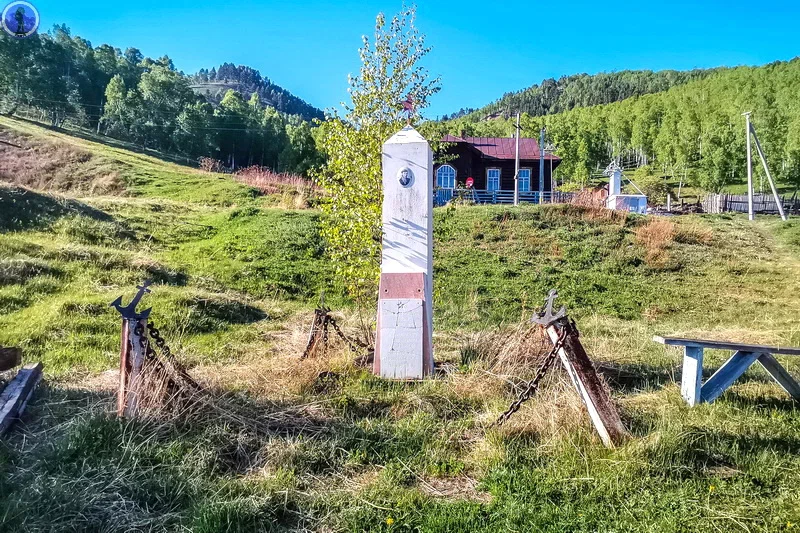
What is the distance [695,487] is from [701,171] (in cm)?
4870

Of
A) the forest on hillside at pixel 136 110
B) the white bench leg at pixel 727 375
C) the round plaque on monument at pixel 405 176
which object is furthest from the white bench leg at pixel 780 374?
the forest on hillside at pixel 136 110

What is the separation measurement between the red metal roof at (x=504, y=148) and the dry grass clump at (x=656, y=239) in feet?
57.8

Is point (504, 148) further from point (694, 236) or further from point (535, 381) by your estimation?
point (535, 381)

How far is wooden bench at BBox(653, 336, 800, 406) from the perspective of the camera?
4941 mm

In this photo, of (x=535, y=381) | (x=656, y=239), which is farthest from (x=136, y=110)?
(x=535, y=381)

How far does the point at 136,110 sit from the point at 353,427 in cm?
5389

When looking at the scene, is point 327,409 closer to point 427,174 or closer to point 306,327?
point 427,174

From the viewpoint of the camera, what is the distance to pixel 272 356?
6758mm

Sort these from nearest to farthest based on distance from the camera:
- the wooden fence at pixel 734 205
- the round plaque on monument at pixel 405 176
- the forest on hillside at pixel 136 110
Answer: the round plaque on monument at pixel 405 176
the wooden fence at pixel 734 205
the forest on hillside at pixel 136 110

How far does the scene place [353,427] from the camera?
14.6 feet

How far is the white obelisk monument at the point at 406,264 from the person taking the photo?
6051 mm

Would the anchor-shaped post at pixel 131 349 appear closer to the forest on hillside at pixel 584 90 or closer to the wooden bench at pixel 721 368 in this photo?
the wooden bench at pixel 721 368

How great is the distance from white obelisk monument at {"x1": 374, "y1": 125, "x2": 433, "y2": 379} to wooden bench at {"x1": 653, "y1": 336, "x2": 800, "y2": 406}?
2.40 metres

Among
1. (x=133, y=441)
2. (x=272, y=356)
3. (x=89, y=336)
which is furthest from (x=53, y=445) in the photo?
(x=89, y=336)
